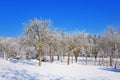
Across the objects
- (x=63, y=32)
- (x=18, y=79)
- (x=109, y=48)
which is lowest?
(x=18, y=79)

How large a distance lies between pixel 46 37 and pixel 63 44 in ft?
56.0

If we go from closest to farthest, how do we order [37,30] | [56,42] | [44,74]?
1. [44,74]
2. [37,30]
3. [56,42]

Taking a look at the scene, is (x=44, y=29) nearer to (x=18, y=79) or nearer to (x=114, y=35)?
(x=18, y=79)

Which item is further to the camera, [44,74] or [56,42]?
[56,42]

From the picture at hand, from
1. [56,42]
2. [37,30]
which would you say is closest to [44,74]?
[37,30]

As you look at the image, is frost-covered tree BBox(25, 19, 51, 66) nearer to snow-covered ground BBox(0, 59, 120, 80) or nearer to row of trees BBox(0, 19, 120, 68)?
row of trees BBox(0, 19, 120, 68)

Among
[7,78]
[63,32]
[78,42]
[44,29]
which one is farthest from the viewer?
[63,32]

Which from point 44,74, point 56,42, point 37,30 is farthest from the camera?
point 56,42

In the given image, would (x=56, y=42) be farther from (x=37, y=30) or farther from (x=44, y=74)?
(x=44, y=74)

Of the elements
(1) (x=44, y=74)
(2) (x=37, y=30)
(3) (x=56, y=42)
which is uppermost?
(2) (x=37, y=30)

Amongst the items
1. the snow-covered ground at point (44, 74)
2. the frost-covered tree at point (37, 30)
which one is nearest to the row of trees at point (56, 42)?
the frost-covered tree at point (37, 30)

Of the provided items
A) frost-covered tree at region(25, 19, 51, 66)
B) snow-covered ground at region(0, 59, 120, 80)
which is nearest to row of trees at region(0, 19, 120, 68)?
frost-covered tree at region(25, 19, 51, 66)

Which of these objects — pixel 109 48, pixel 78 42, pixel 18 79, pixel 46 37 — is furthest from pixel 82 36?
pixel 18 79

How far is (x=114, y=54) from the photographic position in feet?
208
